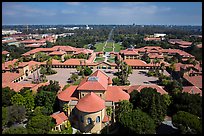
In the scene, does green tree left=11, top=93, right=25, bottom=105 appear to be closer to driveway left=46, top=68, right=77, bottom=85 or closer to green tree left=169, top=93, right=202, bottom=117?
driveway left=46, top=68, right=77, bottom=85

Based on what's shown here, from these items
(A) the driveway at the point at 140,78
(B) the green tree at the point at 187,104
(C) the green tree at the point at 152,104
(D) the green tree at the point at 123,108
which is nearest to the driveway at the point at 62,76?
(A) the driveway at the point at 140,78

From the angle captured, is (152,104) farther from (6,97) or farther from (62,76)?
(62,76)

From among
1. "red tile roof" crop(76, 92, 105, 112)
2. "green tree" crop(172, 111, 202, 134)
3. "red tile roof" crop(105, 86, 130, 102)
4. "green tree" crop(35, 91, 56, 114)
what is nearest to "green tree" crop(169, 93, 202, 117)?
"green tree" crop(172, 111, 202, 134)

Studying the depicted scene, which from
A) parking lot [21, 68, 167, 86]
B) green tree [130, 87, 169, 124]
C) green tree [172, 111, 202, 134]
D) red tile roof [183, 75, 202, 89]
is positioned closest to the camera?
green tree [172, 111, 202, 134]

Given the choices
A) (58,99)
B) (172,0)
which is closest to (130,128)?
(58,99)

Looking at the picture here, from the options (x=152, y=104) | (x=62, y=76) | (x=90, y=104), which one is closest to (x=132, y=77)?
(x=62, y=76)

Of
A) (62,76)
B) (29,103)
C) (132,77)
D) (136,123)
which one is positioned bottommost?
(136,123)
